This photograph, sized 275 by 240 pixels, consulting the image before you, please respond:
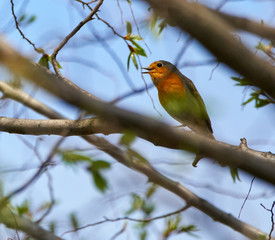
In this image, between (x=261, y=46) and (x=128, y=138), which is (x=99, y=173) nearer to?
(x=128, y=138)

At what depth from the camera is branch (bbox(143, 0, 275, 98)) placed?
1500 mm

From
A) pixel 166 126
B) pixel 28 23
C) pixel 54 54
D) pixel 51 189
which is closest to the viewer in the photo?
pixel 166 126

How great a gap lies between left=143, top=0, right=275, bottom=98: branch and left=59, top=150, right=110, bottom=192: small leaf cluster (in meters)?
0.82

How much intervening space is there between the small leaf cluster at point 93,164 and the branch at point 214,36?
82 cm

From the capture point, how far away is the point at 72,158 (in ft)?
6.87

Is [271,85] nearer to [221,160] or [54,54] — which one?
[221,160]

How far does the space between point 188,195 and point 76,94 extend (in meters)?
4.49

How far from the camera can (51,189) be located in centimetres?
355

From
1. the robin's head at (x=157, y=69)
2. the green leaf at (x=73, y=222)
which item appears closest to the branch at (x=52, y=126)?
the green leaf at (x=73, y=222)

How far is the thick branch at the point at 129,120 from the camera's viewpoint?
144 cm

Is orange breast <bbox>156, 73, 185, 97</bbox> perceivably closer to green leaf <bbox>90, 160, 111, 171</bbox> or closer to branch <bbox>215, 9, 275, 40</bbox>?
branch <bbox>215, 9, 275, 40</bbox>

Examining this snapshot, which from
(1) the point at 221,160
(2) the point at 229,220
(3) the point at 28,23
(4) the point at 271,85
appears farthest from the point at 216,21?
(2) the point at 229,220

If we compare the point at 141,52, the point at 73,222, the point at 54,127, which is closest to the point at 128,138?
the point at 73,222

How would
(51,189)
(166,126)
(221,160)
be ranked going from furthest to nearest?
1. (51,189)
2. (221,160)
3. (166,126)
